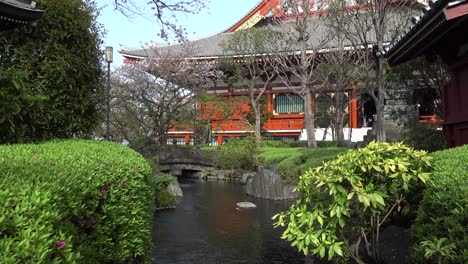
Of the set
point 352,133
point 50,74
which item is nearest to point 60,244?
point 50,74

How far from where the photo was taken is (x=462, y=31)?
6.77 metres

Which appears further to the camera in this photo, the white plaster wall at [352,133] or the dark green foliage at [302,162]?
the white plaster wall at [352,133]

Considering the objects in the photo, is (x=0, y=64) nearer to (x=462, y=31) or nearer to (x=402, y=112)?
(x=462, y=31)

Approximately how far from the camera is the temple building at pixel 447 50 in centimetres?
553

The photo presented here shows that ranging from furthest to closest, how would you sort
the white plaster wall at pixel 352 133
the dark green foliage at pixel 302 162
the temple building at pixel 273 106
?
the temple building at pixel 273 106, the white plaster wall at pixel 352 133, the dark green foliage at pixel 302 162

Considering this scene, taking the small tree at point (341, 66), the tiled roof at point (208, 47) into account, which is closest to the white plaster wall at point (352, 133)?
the small tree at point (341, 66)

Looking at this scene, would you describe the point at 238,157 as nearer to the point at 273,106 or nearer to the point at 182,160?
the point at 182,160

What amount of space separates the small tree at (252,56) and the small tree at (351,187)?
17.7 metres

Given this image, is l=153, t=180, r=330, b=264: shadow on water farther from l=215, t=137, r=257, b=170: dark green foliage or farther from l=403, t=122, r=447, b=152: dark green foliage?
l=215, t=137, r=257, b=170: dark green foliage

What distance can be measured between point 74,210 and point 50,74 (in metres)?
4.46

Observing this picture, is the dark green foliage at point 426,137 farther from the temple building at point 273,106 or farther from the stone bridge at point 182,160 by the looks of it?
the stone bridge at point 182,160

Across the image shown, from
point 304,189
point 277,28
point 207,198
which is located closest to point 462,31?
point 304,189

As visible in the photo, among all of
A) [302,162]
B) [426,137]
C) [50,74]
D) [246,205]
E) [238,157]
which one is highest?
[50,74]

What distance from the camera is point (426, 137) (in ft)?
42.4
